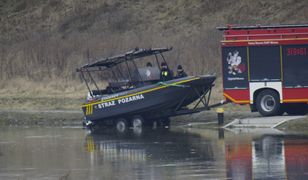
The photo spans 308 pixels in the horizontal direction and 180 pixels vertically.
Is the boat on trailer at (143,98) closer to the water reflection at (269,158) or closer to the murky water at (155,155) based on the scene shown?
the murky water at (155,155)

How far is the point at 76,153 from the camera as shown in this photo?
26875 mm

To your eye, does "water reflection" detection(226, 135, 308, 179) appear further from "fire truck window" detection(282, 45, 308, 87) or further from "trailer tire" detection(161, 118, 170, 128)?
"trailer tire" detection(161, 118, 170, 128)

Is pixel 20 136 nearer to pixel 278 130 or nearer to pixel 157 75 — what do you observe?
pixel 157 75

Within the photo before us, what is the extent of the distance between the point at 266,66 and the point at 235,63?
1.01 m

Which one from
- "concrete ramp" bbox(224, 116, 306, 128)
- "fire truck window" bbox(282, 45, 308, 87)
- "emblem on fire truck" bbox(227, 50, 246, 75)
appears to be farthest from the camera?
"emblem on fire truck" bbox(227, 50, 246, 75)

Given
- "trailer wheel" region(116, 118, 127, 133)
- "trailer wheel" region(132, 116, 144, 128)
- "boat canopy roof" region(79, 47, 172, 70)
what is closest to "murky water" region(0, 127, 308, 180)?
"trailer wheel" region(132, 116, 144, 128)

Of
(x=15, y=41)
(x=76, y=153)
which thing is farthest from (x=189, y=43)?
(x=76, y=153)

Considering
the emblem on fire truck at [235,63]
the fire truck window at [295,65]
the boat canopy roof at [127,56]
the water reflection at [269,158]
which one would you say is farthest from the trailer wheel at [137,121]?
the water reflection at [269,158]

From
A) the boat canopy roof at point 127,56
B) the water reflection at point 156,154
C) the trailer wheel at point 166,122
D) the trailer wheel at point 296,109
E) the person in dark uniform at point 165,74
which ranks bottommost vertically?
the water reflection at point 156,154

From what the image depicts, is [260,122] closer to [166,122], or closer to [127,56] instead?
[166,122]

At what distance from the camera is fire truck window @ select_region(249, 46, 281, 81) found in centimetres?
3384

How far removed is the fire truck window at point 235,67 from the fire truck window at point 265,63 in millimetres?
232

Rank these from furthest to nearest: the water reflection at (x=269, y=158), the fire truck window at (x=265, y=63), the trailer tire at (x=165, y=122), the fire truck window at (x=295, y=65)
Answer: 1. the trailer tire at (x=165, y=122)
2. the fire truck window at (x=265, y=63)
3. the fire truck window at (x=295, y=65)
4. the water reflection at (x=269, y=158)

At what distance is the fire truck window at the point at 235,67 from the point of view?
3422 cm
